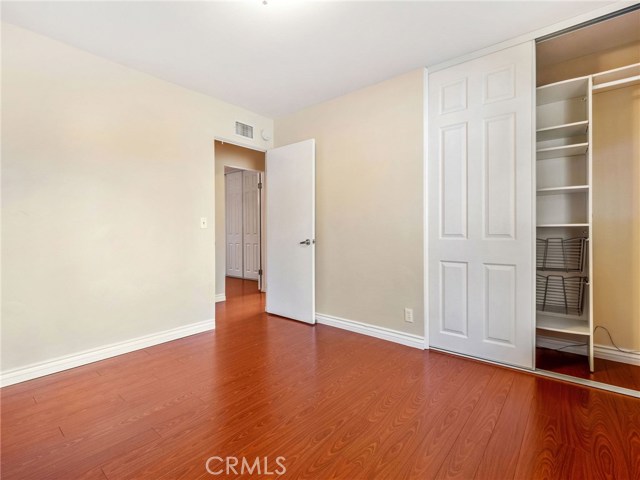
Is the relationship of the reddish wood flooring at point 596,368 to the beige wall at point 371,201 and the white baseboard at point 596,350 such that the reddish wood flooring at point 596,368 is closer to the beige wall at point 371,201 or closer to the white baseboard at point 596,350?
the white baseboard at point 596,350

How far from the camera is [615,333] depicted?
2529mm

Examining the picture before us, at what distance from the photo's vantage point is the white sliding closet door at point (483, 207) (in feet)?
7.74

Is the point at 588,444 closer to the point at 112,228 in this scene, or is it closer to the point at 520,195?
the point at 520,195

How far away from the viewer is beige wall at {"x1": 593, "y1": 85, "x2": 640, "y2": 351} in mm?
2430

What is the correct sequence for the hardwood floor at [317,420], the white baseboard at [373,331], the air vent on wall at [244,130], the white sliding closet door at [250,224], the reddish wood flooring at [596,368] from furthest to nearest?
1. the white sliding closet door at [250,224]
2. the air vent on wall at [244,130]
3. the white baseboard at [373,331]
4. the reddish wood flooring at [596,368]
5. the hardwood floor at [317,420]

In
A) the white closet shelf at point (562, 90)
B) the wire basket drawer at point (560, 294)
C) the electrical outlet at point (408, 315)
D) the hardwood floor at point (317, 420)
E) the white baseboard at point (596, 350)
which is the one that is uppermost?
the white closet shelf at point (562, 90)

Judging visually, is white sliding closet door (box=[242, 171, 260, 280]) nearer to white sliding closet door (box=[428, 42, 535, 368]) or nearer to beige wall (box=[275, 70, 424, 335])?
beige wall (box=[275, 70, 424, 335])

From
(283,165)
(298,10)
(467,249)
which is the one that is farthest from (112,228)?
(467,249)

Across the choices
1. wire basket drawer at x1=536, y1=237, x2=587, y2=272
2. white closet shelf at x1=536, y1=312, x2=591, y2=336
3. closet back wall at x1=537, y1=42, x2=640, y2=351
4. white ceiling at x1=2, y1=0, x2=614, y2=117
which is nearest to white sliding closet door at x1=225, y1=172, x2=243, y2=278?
white ceiling at x1=2, y1=0, x2=614, y2=117

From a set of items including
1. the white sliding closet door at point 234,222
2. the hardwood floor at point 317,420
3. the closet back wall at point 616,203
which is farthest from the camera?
the white sliding closet door at point 234,222

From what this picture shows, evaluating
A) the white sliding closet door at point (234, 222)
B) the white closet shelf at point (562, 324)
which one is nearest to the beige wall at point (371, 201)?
the white closet shelf at point (562, 324)

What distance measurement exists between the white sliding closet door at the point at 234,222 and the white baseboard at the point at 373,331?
3.72 metres

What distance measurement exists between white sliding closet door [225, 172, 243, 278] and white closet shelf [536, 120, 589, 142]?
5.48 metres

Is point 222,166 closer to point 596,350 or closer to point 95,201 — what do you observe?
point 95,201
